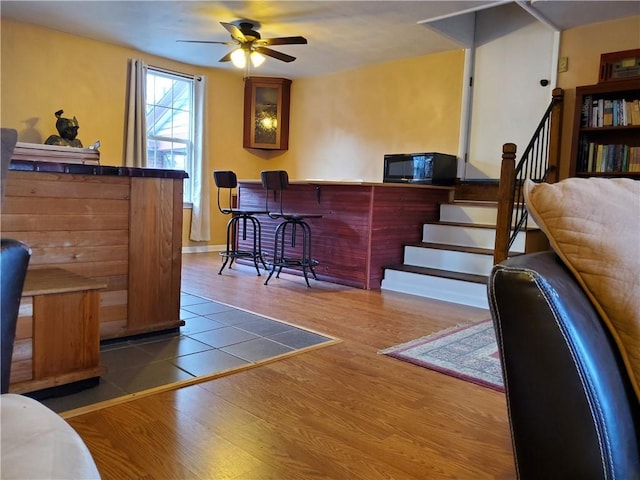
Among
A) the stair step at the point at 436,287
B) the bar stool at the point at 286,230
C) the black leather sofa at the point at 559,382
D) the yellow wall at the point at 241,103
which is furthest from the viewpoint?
the yellow wall at the point at 241,103

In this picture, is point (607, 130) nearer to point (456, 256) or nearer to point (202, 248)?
point (456, 256)

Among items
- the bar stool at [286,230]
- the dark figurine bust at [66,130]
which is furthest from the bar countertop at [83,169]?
the dark figurine bust at [66,130]

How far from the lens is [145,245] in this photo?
263cm

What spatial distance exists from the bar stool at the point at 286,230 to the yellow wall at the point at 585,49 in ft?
8.37

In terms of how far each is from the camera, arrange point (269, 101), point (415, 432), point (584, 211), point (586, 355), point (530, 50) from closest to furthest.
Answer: point (586, 355) → point (584, 211) → point (415, 432) → point (530, 50) → point (269, 101)

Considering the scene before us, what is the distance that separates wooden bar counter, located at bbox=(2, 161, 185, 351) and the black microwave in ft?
10.2

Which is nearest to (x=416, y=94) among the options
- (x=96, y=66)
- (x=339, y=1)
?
(x=339, y=1)

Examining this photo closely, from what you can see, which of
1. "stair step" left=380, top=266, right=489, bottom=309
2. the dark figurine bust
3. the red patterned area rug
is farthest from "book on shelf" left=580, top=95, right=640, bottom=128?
the dark figurine bust

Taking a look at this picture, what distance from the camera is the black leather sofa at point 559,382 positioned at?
0.78 metres

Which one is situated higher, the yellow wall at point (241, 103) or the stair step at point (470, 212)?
the yellow wall at point (241, 103)

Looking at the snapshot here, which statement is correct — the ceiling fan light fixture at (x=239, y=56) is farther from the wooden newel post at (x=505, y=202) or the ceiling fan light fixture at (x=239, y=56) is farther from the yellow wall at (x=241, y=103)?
the wooden newel post at (x=505, y=202)

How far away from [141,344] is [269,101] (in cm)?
520

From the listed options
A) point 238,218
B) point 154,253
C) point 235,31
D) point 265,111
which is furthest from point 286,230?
point 265,111

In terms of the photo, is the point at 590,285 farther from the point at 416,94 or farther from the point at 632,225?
the point at 416,94
